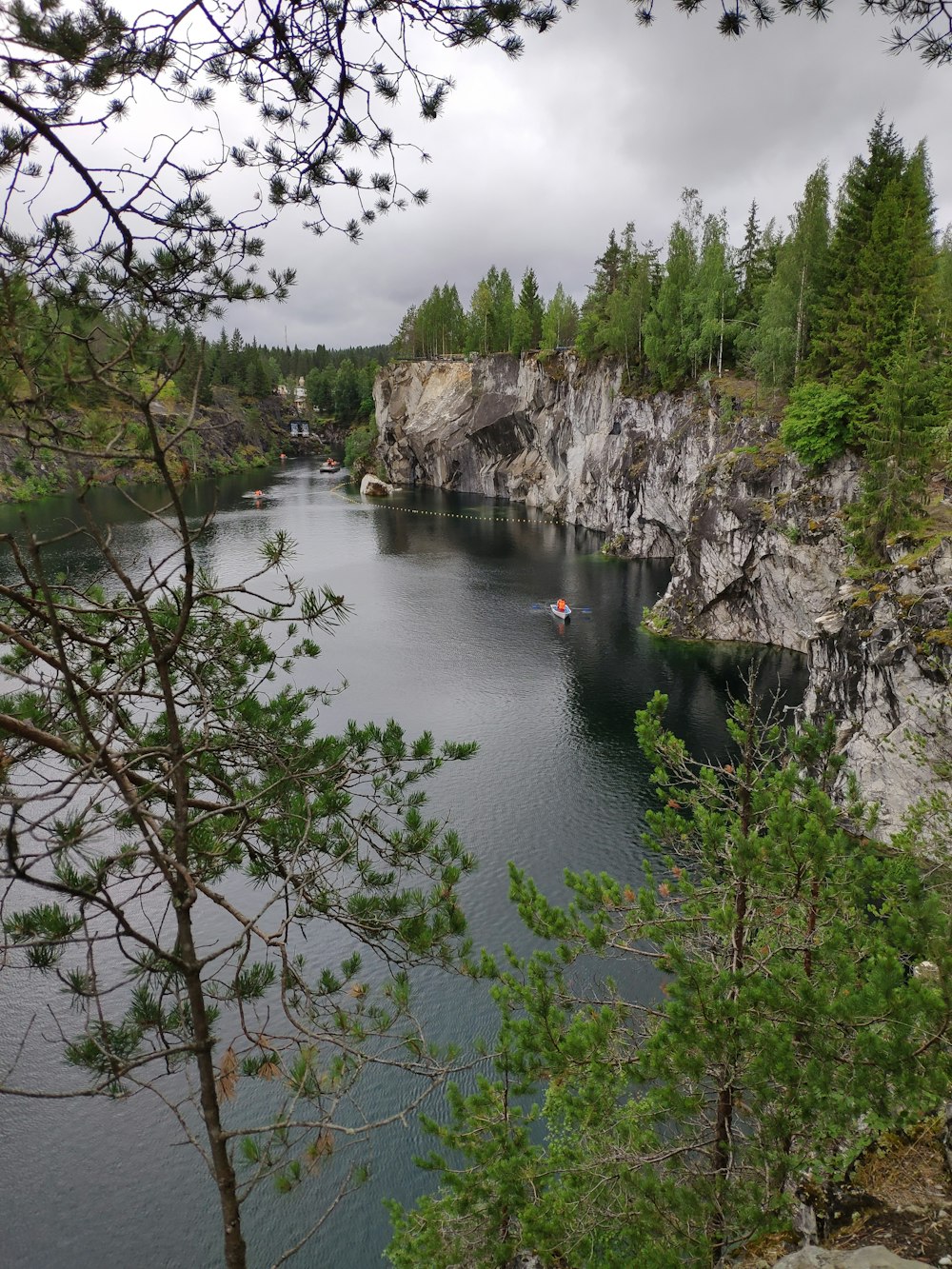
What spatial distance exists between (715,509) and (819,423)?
8.01 meters

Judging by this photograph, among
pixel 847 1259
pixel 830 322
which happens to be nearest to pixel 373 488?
pixel 830 322

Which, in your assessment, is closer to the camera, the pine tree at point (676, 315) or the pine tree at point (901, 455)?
the pine tree at point (901, 455)

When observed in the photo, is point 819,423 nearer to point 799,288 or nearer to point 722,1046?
point 799,288

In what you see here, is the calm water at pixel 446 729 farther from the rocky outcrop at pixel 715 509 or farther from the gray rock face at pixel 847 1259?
the gray rock face at pixel 847 1259

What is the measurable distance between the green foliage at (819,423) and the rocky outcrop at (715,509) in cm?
96

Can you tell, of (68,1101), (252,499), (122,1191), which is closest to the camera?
(122,1191)

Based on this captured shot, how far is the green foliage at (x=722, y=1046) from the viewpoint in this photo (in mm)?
5469

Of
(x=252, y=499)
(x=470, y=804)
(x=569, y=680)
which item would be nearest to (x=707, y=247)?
(x=569, y=680)

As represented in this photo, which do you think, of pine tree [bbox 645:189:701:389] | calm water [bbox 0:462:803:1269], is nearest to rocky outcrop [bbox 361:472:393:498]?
calm water [bbox 0:462:803:1269]

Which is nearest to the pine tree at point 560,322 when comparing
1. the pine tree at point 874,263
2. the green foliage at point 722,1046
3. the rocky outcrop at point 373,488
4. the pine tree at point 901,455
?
the rocky outcrop at point 373,488

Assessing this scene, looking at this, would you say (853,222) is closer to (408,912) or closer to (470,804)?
(470,804)

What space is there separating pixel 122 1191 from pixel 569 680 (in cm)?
2325

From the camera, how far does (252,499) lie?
76875 mm

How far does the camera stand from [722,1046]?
6098 mm
